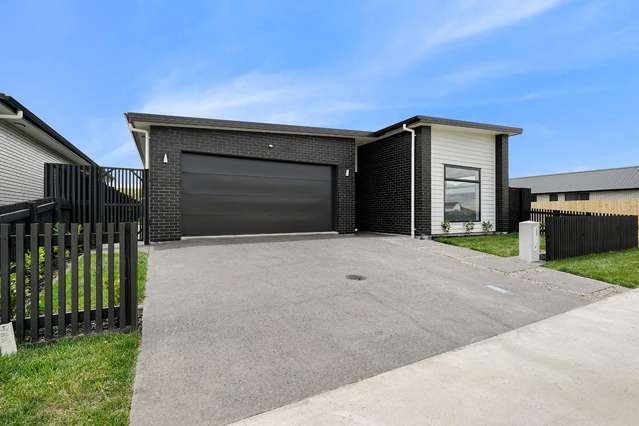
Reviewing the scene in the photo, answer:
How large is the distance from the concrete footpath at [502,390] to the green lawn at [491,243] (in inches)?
220

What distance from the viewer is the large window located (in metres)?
12.0

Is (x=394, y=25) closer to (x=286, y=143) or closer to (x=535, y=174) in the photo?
(x=286, y=143)

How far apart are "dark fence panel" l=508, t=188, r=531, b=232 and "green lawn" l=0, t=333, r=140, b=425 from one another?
1426cm

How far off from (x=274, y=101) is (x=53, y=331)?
525 inches

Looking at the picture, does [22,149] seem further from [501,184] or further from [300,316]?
[501,184]

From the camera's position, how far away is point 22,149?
393 inches

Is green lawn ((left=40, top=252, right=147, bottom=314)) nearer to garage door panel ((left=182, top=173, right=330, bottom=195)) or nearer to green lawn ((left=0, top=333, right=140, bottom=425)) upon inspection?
green lawn ((left=0, top=333, right=140, bottom=425))

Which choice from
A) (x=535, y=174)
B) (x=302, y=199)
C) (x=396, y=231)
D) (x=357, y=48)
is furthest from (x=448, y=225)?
(x=535, y=174)

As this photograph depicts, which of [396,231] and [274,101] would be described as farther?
[274,101]

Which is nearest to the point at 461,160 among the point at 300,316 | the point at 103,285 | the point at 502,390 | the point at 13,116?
the point at 300,316

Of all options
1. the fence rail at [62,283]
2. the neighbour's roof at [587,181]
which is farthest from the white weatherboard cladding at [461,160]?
the neighbour's roof at [587,181]

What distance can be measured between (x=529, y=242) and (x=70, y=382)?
367 inches

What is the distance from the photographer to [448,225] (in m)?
11.8

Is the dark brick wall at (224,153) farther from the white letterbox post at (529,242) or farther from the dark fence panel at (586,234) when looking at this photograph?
the dark fence panel at (586,234)
